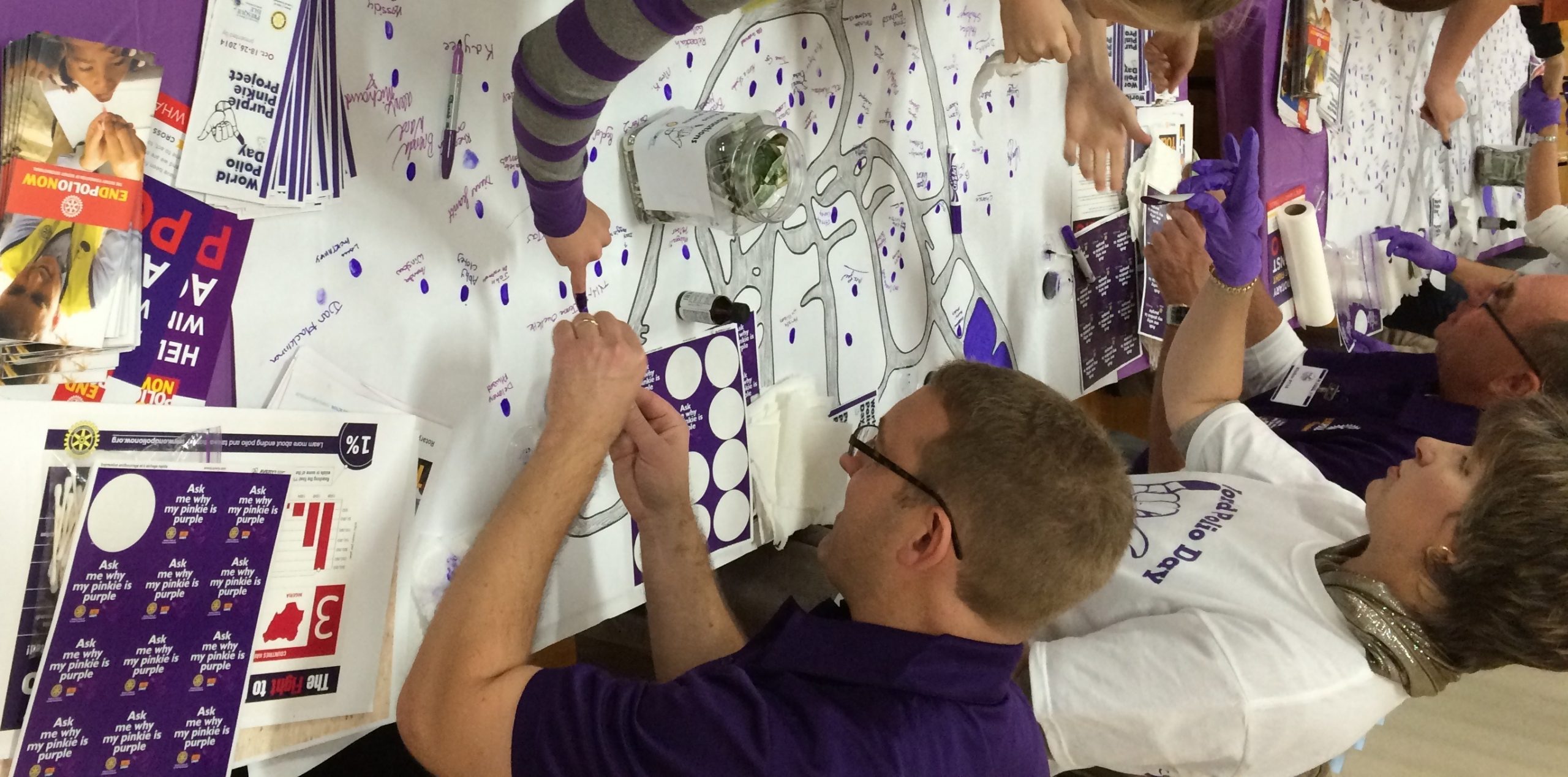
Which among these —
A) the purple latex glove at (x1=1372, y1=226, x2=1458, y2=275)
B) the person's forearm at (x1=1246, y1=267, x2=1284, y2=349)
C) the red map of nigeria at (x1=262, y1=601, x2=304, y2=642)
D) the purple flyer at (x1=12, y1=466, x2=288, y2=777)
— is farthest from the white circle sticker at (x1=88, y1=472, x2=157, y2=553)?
the purple latex glove at (x1=1372, y1=226, x2=1458, y2=275)

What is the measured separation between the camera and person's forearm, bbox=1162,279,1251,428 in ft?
4.13

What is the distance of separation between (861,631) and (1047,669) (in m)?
0.26

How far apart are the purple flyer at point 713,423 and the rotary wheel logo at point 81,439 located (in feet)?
1.48

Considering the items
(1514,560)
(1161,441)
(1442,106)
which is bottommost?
(1514,560)

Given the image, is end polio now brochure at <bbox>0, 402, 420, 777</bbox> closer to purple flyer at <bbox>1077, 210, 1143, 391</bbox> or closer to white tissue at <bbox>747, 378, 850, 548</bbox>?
white tissue at <bbox>747, 378, 850, 548</bbox>

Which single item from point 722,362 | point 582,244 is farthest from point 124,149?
point 722,362

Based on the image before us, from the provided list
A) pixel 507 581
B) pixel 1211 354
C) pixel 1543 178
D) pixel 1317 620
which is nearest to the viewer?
pixel 507 581

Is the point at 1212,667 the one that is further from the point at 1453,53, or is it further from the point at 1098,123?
the point at 1453,53

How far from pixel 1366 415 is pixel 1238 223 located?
43 centimetres

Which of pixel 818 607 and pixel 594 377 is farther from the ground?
pixel 594 377

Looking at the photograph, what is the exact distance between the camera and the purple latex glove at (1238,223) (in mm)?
1232

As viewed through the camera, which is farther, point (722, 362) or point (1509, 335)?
point (1509, 335)

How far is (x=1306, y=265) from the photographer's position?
185cm

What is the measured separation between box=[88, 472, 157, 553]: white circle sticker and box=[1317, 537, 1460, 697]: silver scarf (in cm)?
104
